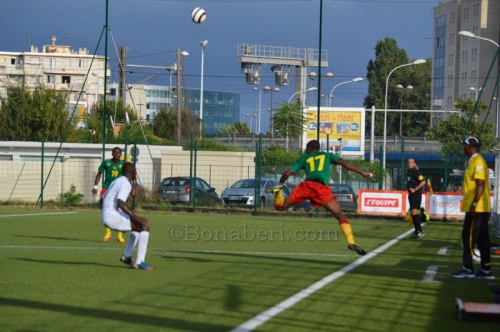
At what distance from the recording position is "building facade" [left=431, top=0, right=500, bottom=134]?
102062 millimetres

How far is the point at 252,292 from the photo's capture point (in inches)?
367

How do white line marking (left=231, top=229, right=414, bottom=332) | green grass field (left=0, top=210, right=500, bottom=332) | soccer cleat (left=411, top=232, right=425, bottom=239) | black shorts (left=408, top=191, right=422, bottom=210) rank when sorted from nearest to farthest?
white line marking (left=231, top=229, right=414, bottom=332)
green grass field (left=0, top=210, right=500, bottom=332)
soccer cleat (left=411, top=232, right=425, bottom=239)
black shorts (left=408, top=191, right=422, bottom=210)

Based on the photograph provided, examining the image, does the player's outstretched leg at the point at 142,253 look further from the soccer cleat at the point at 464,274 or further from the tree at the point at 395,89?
the tree at the point at 395,89

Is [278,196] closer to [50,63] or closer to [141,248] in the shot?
[141,248]

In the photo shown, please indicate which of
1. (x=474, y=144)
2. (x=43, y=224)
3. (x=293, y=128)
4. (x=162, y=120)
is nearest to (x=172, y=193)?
(x=43, y=224)

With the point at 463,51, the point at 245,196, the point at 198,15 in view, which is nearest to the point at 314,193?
the point at 245,196

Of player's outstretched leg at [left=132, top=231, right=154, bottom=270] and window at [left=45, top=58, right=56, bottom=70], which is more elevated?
window at [left=45, top=58, right=56, bottom=70]

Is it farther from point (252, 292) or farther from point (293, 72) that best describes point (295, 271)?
point (293, 72)

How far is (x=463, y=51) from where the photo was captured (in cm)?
11006

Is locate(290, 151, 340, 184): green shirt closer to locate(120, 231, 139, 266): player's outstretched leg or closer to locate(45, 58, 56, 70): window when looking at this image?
locate(120, 231, 139, 266): player's outstretched leg

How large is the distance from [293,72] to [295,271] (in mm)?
56799

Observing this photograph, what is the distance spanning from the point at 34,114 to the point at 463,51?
6963 centimetres

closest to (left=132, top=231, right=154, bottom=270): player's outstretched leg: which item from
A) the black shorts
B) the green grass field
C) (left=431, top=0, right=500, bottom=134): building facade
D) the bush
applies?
the green grass field

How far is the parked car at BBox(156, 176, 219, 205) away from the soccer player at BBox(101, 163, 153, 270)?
65.9ft
